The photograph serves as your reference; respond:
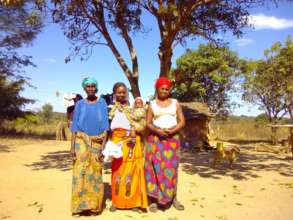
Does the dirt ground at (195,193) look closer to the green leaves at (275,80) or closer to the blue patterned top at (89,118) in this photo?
the blue patterned top at (89,118)

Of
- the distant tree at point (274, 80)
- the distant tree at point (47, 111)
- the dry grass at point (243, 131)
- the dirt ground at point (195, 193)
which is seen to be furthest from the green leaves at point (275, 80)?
the distant tree at point (47, 111)

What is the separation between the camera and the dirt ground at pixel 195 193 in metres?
4.61

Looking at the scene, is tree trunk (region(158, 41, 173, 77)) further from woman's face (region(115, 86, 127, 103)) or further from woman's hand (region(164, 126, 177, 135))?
woman's hand (region(164, 126, 177, 135))

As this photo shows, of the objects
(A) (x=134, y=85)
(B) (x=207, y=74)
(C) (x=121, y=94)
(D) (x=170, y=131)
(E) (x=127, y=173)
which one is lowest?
(E) (x=127, y=173)

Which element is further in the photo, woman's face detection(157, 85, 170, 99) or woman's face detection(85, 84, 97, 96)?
woman's face detection(157, 85, 170, 99)

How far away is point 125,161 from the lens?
15.1ft

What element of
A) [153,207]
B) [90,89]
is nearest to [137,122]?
[90,89]

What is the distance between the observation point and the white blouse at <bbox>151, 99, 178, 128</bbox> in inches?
181

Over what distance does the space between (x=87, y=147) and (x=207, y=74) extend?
871 inches

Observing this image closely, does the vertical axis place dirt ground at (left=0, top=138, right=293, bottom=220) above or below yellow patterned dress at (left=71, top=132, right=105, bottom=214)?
below

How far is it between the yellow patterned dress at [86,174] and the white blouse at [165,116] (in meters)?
0.79

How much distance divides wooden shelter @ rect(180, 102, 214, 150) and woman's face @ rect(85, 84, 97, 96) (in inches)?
441

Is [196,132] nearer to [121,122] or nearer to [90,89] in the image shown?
[121,122]

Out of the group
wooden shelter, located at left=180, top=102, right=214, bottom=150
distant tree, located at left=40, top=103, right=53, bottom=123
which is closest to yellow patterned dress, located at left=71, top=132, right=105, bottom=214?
wooden shelter, located at left=180, top=102, right=214, bottom=150
